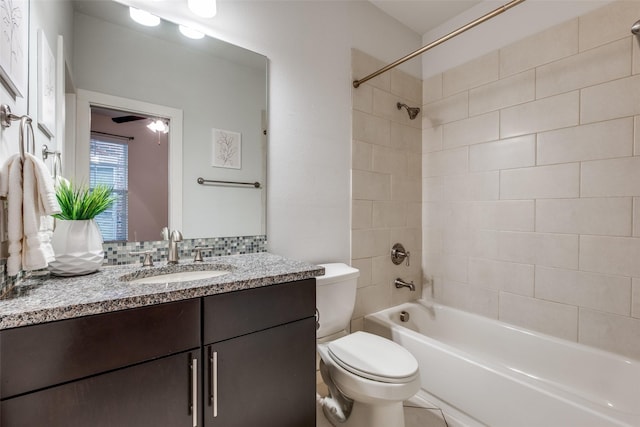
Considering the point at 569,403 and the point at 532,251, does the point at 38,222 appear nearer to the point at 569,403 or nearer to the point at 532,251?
the point at 569,403

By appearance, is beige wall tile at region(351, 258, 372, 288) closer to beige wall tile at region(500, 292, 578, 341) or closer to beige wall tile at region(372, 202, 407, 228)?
beige wall tile at region(372, 202, 407, 228)

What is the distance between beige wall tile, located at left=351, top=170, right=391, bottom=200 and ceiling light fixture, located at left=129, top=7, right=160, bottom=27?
1318 mm

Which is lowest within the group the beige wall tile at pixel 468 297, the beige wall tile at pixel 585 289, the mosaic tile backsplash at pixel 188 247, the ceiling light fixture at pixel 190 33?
the beige wall tile at pixel 468 297

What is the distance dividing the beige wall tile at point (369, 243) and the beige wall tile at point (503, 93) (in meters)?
1.10

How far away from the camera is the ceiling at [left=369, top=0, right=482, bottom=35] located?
6.88ft

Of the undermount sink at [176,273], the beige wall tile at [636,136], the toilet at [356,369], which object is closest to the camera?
the undermount sink at [176,273]

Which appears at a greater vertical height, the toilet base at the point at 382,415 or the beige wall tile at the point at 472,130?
the beige wall tile at the point at 472,130

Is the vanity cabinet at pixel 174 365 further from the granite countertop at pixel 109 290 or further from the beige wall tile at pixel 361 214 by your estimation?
the beige wall tile at pixel 361 214

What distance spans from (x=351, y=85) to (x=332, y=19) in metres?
0.42

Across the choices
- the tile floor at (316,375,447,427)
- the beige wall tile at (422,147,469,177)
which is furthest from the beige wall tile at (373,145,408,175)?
the tile floor at (316,375,447,427)

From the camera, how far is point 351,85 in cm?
200

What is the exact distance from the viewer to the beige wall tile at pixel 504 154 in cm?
185

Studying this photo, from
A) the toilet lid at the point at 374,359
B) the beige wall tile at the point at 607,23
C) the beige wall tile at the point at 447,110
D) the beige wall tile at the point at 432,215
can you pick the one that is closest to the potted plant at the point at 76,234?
the toilet lid at the point at 374,359

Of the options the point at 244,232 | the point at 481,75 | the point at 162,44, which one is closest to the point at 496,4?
the point at 481,75
